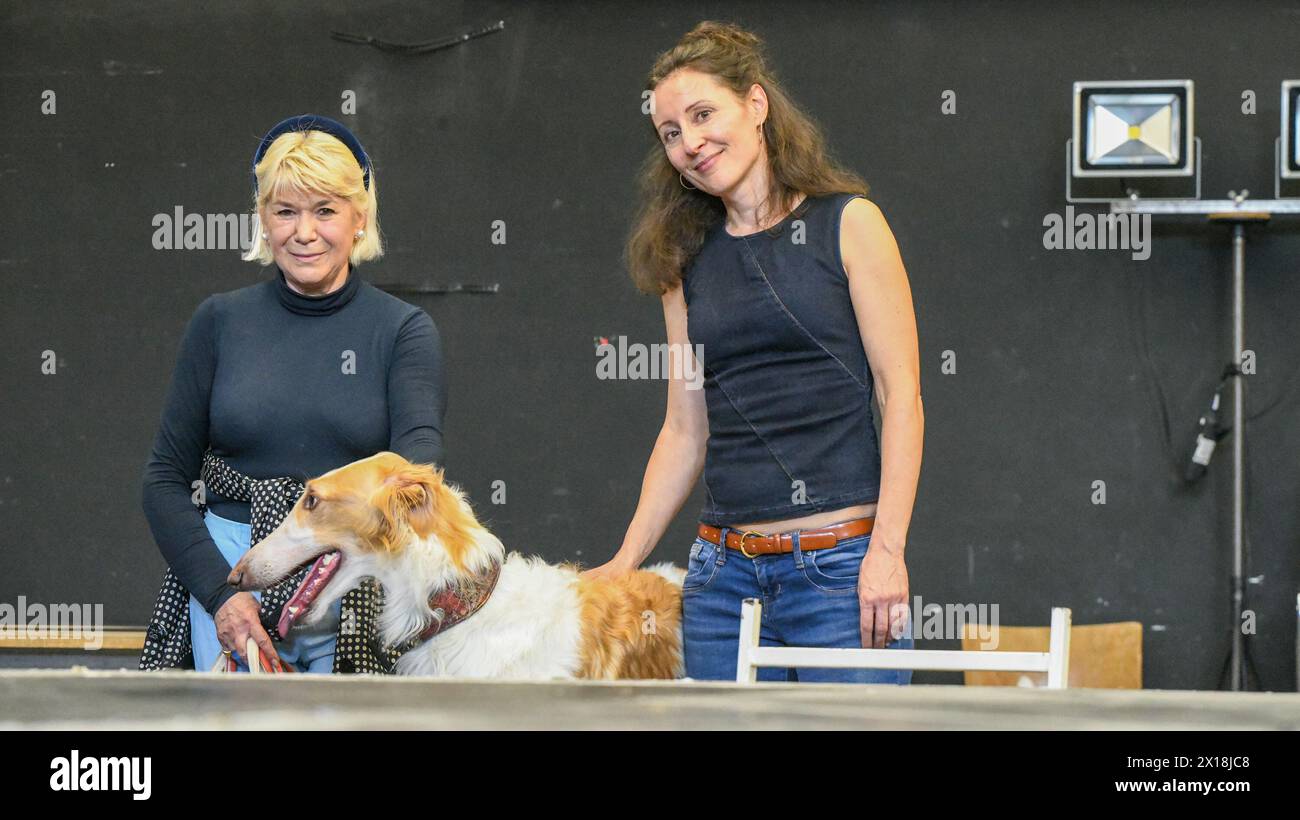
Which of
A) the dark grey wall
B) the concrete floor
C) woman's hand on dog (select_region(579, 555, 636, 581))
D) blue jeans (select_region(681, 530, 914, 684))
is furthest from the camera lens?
the dark grey wall

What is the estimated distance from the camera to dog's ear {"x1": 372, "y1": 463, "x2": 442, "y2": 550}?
71.1 inches

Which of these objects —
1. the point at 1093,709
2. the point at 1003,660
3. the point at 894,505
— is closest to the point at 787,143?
the point at 894,505

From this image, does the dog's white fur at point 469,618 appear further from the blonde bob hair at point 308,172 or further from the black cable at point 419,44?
the black cable at point 419,44

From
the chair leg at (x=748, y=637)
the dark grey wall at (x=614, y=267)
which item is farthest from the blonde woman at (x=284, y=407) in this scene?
the dark grey wall at (x=614, y=267)

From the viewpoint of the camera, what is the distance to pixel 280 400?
1740 mm

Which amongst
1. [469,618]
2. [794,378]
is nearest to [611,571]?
[469,618]

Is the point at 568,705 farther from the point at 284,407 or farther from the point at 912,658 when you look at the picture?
the point at 284,407

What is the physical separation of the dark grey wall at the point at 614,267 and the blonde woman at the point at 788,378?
2.60 meters

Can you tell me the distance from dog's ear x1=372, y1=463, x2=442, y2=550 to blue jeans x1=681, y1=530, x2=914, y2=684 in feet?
1.25

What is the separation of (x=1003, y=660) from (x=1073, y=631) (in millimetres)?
2839

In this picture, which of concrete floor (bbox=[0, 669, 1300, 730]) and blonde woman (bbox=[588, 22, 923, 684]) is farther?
blonde woman (bbox=[588, 22, 923, 684])

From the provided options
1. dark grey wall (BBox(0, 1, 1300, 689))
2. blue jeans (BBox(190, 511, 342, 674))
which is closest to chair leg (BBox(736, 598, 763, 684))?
blue jeans (BBox(190, 511, 342, 674))

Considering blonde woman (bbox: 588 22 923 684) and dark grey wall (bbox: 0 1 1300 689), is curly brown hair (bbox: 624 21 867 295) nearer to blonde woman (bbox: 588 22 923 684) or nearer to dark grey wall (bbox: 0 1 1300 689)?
blonde woman (bbox: 588 22 923 684)

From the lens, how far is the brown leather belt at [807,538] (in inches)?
68.7
